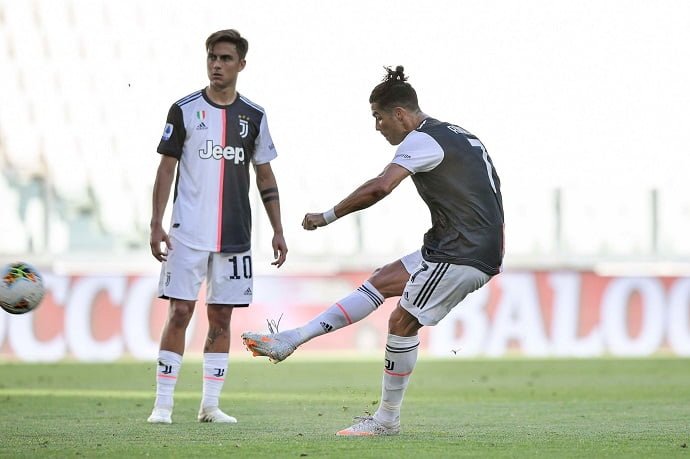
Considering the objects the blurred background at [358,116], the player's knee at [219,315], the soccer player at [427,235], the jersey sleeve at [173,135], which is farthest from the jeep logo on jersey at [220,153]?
the blurred background at [358,116]

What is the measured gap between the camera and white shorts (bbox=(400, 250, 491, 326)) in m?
6.78

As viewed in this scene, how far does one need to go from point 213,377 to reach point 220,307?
1.38 feet

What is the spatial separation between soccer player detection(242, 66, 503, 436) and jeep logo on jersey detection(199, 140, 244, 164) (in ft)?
4.30

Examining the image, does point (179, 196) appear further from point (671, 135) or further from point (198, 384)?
point (671, 135)

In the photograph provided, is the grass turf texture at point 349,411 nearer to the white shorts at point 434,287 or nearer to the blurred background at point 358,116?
the white shorts at point 434,287

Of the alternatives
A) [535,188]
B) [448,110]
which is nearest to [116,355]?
[535,188]

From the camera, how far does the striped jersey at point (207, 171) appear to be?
26.0 ft

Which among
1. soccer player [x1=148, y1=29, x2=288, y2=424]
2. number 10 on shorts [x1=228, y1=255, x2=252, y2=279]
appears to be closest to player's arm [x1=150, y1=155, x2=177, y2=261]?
soccer player [x1=148, y1=29, x2=288, y2=424]

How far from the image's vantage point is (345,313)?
7012 mm

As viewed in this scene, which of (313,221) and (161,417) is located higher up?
(313,221)

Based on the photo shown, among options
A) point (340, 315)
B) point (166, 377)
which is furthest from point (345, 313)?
point (166, 377)

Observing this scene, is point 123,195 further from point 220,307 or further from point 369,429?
point 369,429

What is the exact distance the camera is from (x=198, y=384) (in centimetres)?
1238

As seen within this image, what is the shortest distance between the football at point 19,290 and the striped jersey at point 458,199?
2.26 meters
